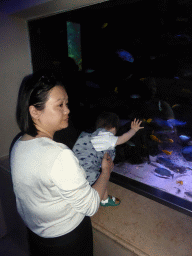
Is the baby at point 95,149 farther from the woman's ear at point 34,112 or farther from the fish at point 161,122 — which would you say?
the woman's ear at point 34,112

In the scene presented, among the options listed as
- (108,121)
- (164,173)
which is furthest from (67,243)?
(164,173)

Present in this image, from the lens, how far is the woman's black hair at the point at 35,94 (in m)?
0.79

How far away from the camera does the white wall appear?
1.84 m

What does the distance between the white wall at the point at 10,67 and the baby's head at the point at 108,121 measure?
3.89 feet

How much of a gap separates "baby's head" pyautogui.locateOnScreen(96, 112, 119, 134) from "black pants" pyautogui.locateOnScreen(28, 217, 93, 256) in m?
0.96

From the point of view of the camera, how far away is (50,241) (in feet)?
2.93

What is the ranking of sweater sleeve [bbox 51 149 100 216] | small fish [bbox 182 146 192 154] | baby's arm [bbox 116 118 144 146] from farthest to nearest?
small fish [bbox 182 146 192 154] < baby's arm [bbox 116 118 144 146] < sweater sleeve [bbox 51 149 100 216]

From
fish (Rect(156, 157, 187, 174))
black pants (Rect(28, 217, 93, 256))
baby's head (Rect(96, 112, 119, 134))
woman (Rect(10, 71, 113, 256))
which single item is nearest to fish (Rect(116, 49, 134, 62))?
baby's head (Rect(96, 112, 119, 134))

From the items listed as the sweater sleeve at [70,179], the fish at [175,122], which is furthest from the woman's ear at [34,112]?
the fish at [175,122]

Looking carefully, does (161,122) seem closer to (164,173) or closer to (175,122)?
(175,122)

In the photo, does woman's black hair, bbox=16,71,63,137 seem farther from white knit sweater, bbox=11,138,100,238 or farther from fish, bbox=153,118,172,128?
fish, bbox=153,118,172,128

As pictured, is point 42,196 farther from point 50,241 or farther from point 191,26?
point 191,26

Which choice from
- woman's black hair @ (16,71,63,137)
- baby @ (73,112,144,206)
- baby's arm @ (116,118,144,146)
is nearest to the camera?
woman's black hair @ (16,71,63,137)

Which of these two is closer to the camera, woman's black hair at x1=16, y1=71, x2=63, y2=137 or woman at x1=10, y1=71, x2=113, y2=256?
woman at x1=10, y1=71, x2=113, y2=256
